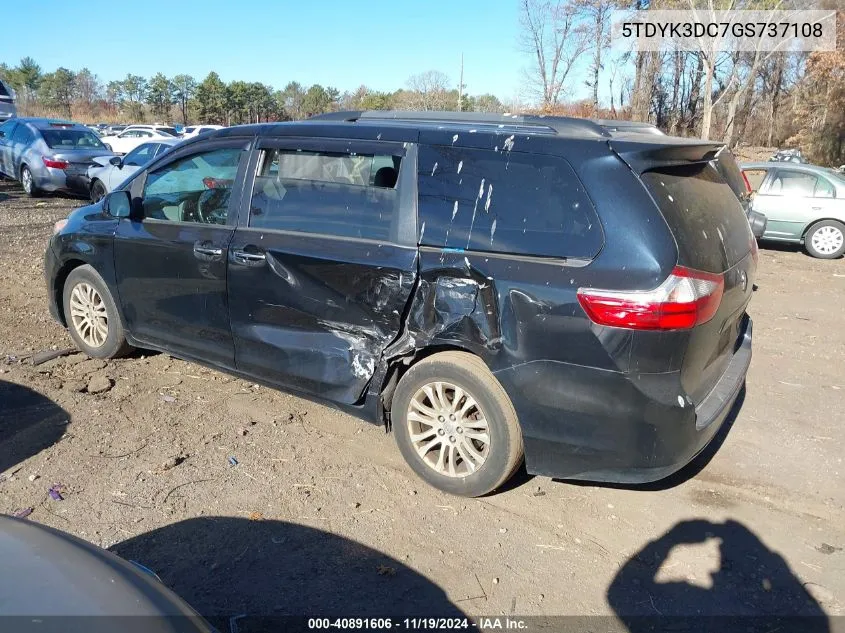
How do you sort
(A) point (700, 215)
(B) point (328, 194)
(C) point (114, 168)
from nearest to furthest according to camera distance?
(A) point (700, 215), (B) point (328, 194), (C) point (114, 168)

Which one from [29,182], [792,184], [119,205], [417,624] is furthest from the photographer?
[29,182]

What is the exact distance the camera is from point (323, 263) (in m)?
3.87

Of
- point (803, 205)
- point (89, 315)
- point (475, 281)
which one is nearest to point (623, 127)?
point (475, 281)

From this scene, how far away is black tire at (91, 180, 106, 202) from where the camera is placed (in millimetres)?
14026

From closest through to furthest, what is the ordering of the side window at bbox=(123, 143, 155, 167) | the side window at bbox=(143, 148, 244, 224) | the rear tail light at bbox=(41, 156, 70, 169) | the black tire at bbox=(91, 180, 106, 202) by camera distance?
1. the side window at bbox=(143, 148, 244, 224)
2. the side window at bbox=(123, 143, 155, 167)
3. the black tire at bbox=(91, 180, 106, 202)
4. the rear tail light at bbox=(41, 156, 70, 169)

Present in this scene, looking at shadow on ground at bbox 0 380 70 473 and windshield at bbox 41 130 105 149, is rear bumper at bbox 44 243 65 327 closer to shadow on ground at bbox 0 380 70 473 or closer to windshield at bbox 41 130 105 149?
shadow on ground at bbox 0 380 70 473

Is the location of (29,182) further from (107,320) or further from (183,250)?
(183,250)

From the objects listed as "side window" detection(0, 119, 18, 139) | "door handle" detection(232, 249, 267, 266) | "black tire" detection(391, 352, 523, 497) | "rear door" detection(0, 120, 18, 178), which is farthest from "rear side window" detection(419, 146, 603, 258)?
"side window" detection(0, 119, 18, 139)

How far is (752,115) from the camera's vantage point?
50.3m

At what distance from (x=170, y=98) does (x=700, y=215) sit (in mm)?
66005

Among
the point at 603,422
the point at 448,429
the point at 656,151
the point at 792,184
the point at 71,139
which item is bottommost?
the point at 448,429

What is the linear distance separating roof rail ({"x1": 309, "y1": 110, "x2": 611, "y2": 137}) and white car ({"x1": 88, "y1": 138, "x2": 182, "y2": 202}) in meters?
9.94

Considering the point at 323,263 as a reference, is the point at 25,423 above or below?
below

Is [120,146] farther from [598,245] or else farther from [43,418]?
[598,245]
